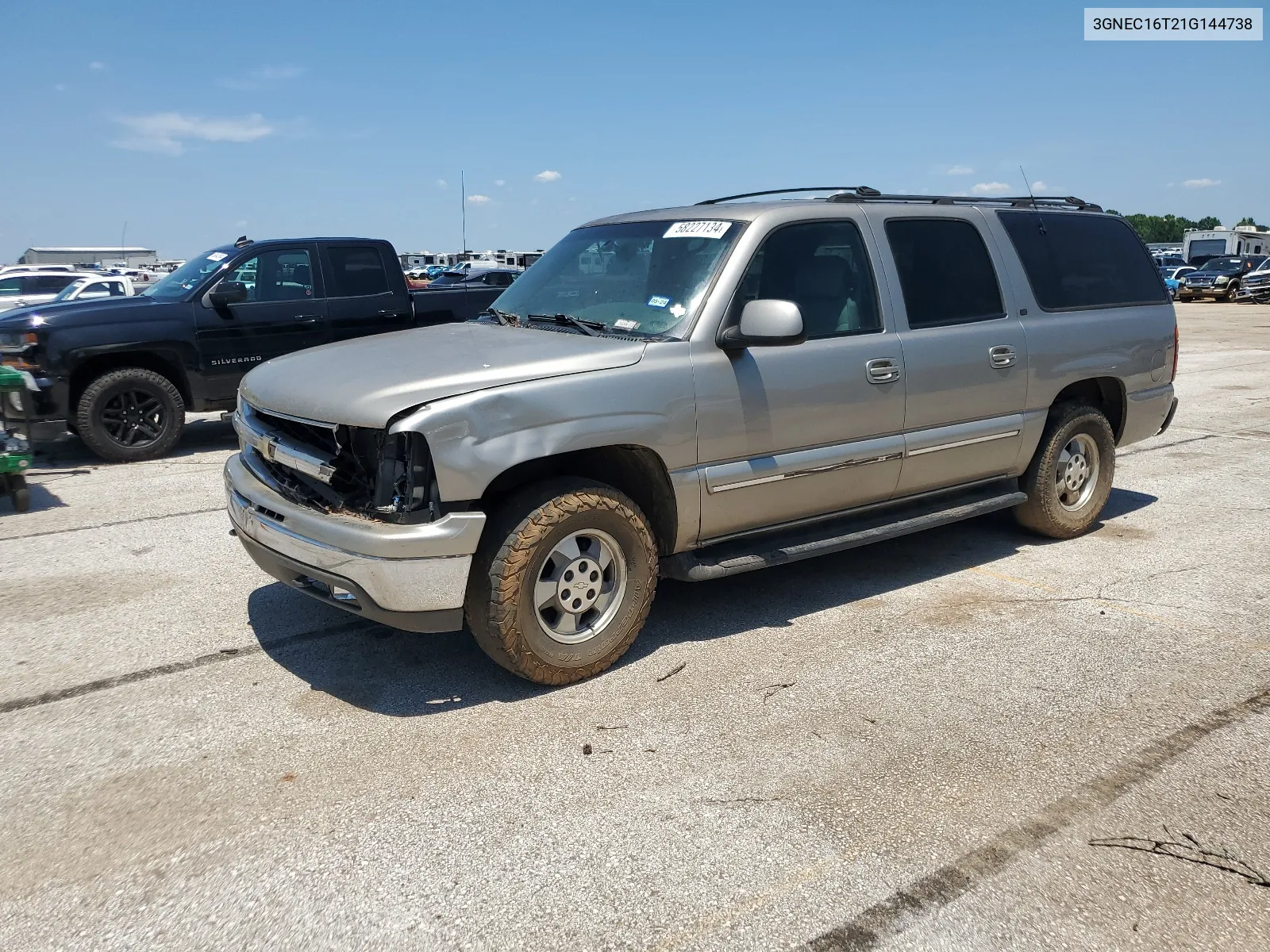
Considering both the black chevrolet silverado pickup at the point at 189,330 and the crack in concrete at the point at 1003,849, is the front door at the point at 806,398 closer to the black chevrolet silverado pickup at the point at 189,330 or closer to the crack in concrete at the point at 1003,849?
the crack in concrete at the point at 1003,849

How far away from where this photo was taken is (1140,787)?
3.29m

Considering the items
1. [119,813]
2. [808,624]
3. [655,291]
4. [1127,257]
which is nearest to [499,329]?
[655,291]

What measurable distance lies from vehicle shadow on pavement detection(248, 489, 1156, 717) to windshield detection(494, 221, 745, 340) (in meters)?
1.46

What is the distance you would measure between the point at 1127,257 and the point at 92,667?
20.3 ft

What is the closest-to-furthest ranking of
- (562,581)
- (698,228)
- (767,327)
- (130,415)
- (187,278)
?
(562,581) → (767,327) → (698,228) → (130,415) → (187,278)

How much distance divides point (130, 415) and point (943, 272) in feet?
23.0

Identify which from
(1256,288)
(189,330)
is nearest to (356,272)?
(189,330)

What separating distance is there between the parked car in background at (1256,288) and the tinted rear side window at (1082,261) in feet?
111

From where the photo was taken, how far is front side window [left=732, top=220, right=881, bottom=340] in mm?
4531

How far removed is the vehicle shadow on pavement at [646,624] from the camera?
4043 millimetres

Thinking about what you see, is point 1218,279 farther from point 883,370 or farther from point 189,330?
point 883,370

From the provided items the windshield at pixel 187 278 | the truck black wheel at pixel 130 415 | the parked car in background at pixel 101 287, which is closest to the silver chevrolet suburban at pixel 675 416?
the truck black wheel at pixel 130 415

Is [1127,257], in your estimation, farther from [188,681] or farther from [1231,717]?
[188,681]

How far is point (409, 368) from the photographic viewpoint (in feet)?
12.6
